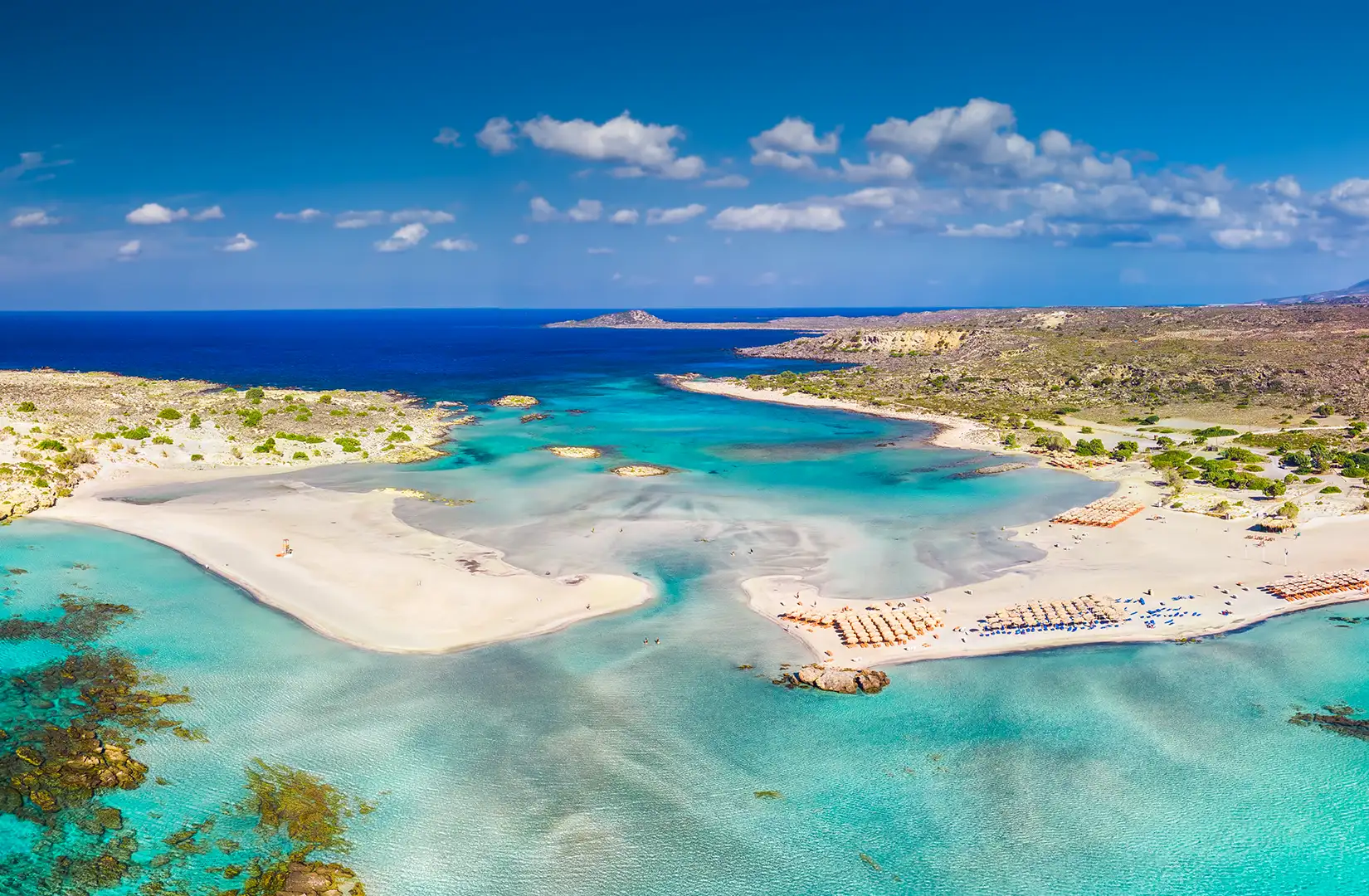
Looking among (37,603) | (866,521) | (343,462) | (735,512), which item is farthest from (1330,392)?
(37,603)

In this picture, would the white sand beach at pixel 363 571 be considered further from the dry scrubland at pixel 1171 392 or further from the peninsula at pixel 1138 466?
the dry scrubland at pixel 1171 392

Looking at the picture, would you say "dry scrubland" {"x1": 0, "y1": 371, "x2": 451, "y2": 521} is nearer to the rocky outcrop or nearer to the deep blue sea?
the deep blue sea

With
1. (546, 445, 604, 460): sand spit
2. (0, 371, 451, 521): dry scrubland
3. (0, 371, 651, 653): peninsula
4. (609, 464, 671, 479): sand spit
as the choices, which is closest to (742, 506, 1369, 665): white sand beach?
(0, 371, 651, 653): peninsula

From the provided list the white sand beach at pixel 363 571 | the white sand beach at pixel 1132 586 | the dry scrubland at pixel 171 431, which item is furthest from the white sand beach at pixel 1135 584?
the dry scrubland at pixel 171 431

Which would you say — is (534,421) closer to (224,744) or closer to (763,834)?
(224,744)

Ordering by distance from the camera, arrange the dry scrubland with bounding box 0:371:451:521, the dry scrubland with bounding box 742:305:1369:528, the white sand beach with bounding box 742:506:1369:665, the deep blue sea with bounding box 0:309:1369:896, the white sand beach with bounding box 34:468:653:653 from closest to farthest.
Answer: the deep blue sea with bounding box 0:309:1369:896 → the white sand beach with bounding box 742:506:1369:665 → the white sand beach with bounding box 34:468:653:653 → the dry scrubland with bounding box 0:371:451:521 → the dry scrubland with bounding box 742:305:1369:528
